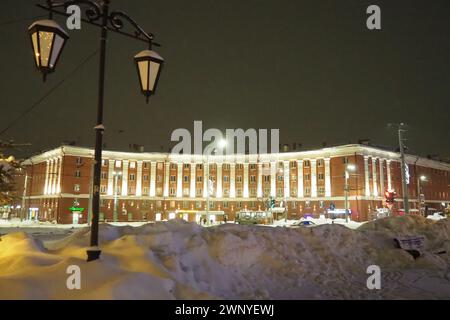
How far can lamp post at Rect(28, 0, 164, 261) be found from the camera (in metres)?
6.70

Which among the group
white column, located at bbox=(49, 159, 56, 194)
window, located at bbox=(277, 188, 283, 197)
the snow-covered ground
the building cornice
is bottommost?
the snow-covered ground

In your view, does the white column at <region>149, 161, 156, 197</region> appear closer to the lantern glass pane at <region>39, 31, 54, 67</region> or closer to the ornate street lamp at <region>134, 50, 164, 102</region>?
the ornate street lamp at <region>134, 50, 164, 102</region>

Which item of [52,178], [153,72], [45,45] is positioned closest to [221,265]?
[153,72]

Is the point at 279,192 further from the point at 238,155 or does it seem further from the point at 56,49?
the point at 56,49

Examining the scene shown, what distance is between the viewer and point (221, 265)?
9.94 m

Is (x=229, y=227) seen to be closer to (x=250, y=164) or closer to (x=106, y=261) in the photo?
(x=106, y=261)

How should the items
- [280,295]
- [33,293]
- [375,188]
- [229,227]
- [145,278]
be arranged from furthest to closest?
[375,188], [229,227], [280,295], [145,278], [33,293]

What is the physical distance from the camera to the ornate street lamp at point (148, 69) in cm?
775

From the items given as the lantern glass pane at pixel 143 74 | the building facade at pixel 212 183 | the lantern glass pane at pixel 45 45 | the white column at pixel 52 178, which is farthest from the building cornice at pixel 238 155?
the lantern glass pane at pixel 45 45

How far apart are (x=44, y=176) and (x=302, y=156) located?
188 feet

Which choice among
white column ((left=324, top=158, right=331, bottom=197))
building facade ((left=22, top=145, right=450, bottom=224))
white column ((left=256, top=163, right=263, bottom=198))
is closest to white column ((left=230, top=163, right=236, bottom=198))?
building facade ((left=22, top=145, right=450, bottom=224))

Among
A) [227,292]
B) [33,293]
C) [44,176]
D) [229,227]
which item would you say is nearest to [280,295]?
[227,292]

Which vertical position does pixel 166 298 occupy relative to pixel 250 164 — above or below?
below
